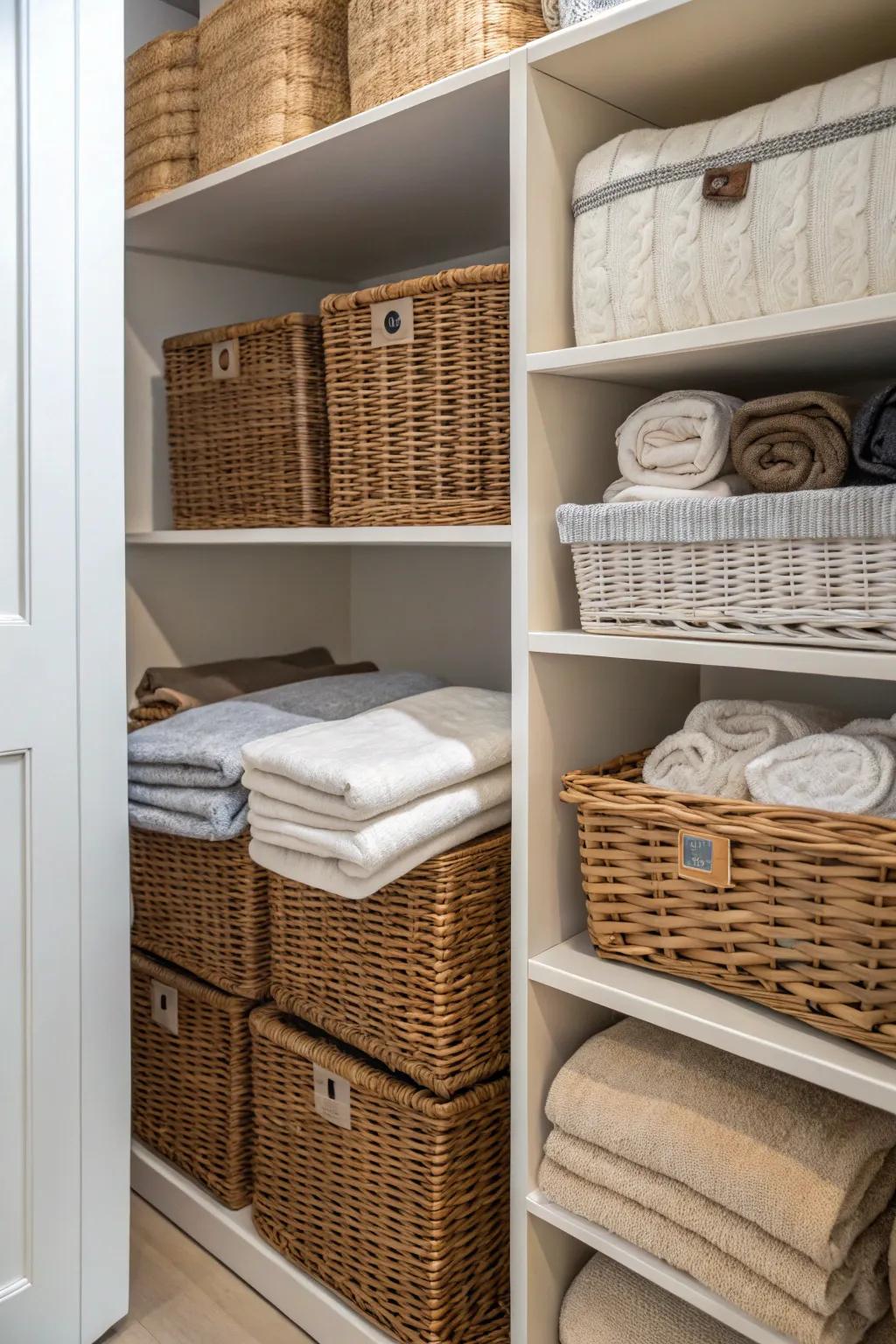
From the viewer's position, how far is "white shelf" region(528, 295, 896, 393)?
886mm

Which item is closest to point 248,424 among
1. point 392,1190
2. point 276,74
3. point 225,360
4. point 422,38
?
point 225,360

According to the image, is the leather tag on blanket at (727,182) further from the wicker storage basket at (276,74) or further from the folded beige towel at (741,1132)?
the folded beige towel at (741,1132)

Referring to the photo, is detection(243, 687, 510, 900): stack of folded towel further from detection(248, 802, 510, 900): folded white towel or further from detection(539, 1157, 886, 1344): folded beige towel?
detection(539, 1157, 886, 1344): folded beige towel

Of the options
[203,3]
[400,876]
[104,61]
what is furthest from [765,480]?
[203,3]

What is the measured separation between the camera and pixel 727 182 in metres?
0.96

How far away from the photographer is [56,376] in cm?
124

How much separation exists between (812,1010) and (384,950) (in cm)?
48

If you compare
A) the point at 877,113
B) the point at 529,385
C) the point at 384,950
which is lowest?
the point at 384,950

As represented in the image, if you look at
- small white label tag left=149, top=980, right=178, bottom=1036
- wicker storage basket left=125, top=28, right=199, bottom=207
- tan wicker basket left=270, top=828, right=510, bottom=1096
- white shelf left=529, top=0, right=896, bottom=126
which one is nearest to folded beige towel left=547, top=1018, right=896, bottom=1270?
tan wicker basket left=270, top=828, right=510, bottom=1096

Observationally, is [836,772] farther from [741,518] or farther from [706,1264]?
[706,1264]

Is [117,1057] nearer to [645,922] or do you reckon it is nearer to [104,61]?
[645,922]

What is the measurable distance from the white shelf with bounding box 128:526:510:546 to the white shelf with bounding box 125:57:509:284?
45 centimetres

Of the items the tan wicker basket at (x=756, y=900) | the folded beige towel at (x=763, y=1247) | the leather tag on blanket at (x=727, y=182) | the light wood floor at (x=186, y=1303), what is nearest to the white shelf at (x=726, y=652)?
the tan wicker basket at (x=756, y=900)

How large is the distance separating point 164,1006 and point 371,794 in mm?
706
